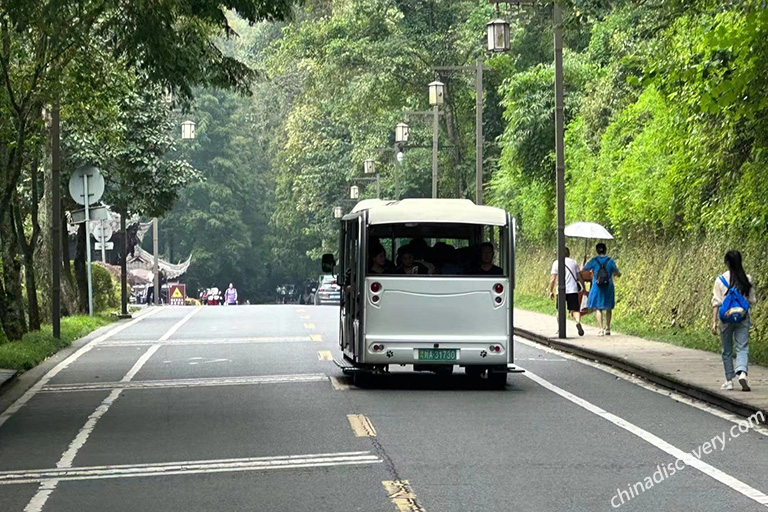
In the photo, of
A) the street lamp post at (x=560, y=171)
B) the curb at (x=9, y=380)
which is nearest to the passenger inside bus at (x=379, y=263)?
the curb at (x=9, y=380)

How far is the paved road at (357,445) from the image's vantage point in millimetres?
10555

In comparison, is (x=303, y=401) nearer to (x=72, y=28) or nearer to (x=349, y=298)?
(x=349, y=298)

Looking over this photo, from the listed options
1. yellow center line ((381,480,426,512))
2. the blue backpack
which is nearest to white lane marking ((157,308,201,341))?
the blue backpack

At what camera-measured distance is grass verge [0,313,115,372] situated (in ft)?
76.4

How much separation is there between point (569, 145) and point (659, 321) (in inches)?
537

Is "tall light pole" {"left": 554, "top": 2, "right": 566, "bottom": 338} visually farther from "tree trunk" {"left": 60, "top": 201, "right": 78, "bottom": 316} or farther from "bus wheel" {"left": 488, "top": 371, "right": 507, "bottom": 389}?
"tree trunk" {"left": 60, "top": 201, "right": 78, "bottom": 316}

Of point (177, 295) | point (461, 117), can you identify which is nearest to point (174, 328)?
point (461, 117)

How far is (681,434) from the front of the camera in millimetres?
14023

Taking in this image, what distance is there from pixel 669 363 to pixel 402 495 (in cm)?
1162

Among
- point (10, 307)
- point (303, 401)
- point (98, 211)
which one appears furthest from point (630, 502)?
point (98, 211)

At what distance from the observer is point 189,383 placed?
20156mm

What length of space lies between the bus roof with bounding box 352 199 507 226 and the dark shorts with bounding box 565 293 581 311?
10.6m

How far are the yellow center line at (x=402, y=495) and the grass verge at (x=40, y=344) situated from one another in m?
12.7

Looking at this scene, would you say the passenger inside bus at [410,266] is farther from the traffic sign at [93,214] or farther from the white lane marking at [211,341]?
the traffic sign at [93,214]
